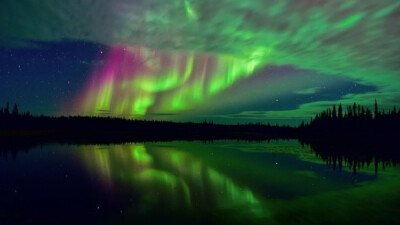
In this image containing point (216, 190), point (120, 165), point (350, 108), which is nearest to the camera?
point (216, 190)

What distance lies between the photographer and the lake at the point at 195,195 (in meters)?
16.3

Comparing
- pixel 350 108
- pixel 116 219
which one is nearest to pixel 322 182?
pixel 116 219

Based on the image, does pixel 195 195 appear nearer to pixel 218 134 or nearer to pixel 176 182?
pixel 176 182

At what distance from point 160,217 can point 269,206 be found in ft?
23.9

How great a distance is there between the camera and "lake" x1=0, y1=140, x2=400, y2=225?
16.3 m

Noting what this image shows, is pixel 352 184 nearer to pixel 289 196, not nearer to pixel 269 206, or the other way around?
pixel 289 196

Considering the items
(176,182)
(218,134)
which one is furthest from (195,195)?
(218,134)

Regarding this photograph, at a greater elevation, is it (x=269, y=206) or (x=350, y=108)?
(x=350, y=108)

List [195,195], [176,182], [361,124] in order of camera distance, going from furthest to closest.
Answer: [361,124], [176,182], [195,195]

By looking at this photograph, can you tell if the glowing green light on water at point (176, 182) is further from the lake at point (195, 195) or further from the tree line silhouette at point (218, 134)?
the tree line silhouette at point (218, 134)

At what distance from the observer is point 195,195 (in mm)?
21547

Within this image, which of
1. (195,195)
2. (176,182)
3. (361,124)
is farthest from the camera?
(361,124)

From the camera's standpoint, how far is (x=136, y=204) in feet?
61.4

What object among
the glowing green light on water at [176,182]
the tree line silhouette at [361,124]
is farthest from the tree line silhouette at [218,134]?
the glowing green light on water at [176,182]
